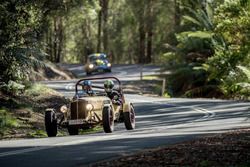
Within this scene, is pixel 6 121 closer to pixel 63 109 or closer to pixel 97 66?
pixel 63 109

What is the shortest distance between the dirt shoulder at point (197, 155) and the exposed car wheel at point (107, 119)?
3153mm

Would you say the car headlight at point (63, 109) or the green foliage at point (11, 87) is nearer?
Answer: the car headlight at point (63, 109)

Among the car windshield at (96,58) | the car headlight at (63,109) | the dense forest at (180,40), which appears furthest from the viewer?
the car windshield at (96,58)

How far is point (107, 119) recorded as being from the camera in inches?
608

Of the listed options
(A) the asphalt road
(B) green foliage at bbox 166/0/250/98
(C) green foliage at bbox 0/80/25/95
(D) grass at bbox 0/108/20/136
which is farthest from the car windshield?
(D) grass at bbox 0/108/20/136

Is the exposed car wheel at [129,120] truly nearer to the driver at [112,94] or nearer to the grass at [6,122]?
the driver at [112,94]

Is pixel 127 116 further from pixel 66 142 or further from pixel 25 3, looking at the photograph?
pixel 25 3

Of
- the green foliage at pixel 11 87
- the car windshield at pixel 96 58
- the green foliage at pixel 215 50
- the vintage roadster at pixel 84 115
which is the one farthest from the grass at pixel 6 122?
the car windshield at pixel 96 58

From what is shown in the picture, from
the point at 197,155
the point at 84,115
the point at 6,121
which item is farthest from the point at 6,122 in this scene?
the point at 197,155

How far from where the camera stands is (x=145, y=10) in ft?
230

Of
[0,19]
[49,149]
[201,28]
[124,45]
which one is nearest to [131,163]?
[49,149]

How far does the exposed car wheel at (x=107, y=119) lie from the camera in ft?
50.2

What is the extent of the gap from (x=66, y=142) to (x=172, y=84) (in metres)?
25.7

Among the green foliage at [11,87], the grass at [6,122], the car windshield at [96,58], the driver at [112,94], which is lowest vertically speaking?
the grass at [6,122]
